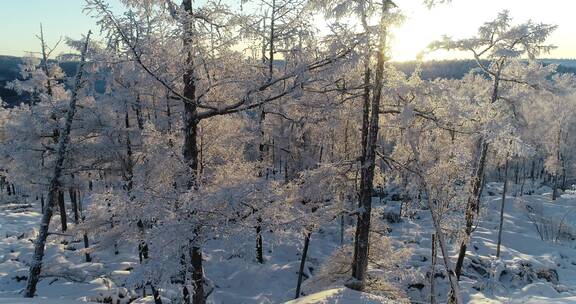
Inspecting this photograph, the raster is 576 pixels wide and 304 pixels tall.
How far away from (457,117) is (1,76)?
144m

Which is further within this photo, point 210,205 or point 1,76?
point 1,76

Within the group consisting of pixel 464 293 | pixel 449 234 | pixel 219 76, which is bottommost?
pixel 464 293

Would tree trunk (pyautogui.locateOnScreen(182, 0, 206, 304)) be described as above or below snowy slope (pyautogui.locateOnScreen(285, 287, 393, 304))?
Result: above

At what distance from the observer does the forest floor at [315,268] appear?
15.7 m

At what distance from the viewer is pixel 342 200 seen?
38.3ft

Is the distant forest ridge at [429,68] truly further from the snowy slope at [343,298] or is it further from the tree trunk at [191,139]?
the snowy slope at [343,298]

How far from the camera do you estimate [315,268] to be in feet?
68.7

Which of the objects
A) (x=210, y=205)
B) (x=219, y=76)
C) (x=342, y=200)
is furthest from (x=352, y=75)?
(x=210, y=205)

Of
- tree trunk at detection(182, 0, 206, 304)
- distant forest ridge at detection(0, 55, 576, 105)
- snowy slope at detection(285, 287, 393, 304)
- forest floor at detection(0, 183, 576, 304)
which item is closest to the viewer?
tree trunk at detection(182, 0, 206, 304)

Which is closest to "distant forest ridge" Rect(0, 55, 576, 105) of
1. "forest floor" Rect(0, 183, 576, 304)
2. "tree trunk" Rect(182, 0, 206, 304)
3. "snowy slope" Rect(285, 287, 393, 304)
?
"forest floor" Rect(0, 183, 576, 304)

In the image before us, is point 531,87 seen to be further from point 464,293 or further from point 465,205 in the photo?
point 464,293

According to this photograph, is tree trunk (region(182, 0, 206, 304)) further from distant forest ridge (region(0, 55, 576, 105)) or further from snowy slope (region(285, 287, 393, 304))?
distant forest ridge (region(0, 55, 576, 105))

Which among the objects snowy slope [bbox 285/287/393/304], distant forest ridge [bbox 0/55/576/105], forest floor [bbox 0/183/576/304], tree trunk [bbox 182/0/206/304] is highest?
distant forest ridge [bbox 0/55/576/105]

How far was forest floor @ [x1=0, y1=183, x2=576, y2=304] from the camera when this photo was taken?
15672mm
